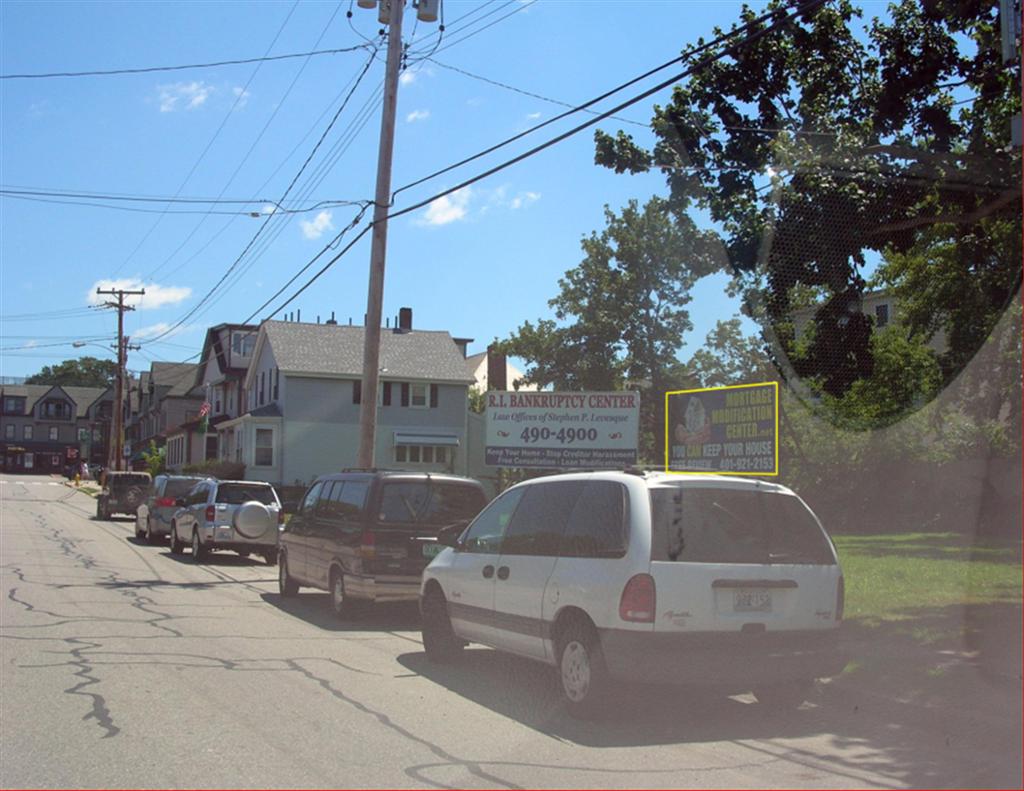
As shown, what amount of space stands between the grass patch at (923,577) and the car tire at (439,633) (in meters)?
4.07

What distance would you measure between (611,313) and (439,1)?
26965mm

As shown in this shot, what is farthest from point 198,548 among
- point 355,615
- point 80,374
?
point 80,374

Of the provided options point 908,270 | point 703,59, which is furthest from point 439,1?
point 908,270

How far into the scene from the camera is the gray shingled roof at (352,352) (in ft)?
154

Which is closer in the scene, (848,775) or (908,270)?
(848,775)

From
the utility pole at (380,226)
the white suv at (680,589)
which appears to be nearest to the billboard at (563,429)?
the utility pole at (380,226)

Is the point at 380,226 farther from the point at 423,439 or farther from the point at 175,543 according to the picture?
the point at 423,439

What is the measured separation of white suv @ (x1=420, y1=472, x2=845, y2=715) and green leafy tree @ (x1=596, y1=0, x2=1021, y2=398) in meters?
4.85

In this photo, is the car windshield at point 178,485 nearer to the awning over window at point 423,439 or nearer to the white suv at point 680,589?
the awning over window at point 423,439

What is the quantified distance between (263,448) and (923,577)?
1432 inches

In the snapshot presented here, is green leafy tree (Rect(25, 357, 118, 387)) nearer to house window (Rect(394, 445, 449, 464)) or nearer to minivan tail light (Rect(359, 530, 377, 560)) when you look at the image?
house window (Rect(394, 445, 449, 464))

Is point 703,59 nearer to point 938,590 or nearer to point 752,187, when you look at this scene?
point 752,187

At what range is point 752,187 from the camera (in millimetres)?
12336

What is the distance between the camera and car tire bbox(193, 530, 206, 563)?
21.2 meters
